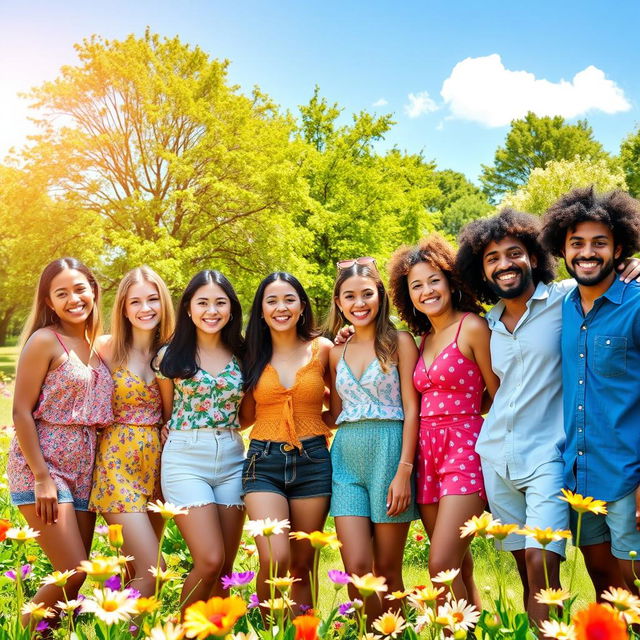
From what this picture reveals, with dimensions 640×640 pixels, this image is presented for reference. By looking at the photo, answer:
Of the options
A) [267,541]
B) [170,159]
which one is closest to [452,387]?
[267,541]

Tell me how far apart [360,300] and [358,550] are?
1.41m

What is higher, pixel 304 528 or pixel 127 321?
pixel 127 321

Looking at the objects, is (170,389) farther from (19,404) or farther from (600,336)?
(600,336)

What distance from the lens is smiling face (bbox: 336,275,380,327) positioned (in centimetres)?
386

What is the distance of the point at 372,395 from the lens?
3.70m

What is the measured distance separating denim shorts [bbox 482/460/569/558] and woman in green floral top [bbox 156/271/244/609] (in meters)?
1.41

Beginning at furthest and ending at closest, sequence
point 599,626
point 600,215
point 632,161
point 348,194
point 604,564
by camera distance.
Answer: point 632,161
point 348,194
point 600,215
point 604,564
point 599,626

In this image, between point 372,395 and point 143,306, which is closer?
point 372,395

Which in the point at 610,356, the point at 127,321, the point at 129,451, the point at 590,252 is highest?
the point at 590,252

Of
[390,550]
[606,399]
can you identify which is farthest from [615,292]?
[390,550]

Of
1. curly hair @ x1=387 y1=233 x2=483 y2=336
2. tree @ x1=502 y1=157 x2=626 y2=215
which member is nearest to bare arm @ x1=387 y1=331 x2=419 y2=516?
curly hair @ x1=387 y1=233 x2=483 y2=336

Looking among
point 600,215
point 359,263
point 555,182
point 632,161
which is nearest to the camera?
point 600,215

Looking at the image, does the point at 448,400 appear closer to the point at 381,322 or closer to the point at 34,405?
the point at 381,322

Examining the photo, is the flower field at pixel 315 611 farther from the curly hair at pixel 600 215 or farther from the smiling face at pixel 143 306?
the curly hair at pixel 600 215
